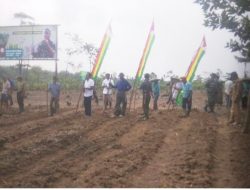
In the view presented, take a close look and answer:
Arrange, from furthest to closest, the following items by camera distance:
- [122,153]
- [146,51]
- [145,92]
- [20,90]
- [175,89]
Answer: [175,89], [20,90], [145,92], [146,51], [122,153]

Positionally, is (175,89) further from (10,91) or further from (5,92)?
(5,92)

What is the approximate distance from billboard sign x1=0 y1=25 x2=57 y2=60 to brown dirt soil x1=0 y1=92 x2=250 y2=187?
4.89 ft

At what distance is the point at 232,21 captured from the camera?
6727mm

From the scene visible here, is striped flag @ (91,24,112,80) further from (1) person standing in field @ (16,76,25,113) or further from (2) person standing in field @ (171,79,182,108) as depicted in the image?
(2) person standing in field @ (171,79,182,108)

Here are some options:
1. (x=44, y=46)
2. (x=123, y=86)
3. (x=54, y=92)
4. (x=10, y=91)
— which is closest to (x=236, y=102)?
(x=123, y=86)

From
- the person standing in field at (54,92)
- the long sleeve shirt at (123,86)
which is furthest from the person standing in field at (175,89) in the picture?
the person standing in field at (54,92)

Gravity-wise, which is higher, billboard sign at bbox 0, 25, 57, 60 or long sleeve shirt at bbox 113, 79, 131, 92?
billboard sign at bbox 0, 25, 57, 60

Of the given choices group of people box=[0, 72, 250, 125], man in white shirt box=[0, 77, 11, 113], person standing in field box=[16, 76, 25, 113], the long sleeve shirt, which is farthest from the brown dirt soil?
man in white shirt box=[0, 77, 11, 113]

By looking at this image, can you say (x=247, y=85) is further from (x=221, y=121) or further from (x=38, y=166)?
(x=38, y=166)

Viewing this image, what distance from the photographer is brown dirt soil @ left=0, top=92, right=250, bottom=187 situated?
15.8ft

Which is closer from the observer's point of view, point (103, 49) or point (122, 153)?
point (122, 153)

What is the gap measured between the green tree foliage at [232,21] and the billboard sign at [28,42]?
3.10 metres

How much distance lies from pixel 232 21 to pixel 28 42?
4.81 meters

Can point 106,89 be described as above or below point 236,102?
above
